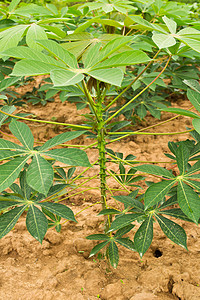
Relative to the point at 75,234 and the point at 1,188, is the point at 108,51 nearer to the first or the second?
the point at 1,188

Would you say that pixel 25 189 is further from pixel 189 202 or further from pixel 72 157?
pixel 189 202

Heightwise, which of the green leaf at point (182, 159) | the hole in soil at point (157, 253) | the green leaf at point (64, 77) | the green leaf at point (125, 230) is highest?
the green leaf at point (64, 77)

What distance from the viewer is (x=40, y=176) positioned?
0.60 metres

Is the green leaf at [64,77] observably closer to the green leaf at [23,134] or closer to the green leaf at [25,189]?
the green leaf at [23,134]

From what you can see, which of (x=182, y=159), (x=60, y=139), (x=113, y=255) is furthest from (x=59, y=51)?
(x=113, y=255)

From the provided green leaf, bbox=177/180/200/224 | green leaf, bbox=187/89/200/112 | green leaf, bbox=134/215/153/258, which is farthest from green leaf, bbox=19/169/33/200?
green leaf, bbox=187/89/200/112

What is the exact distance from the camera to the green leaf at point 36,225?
711mm

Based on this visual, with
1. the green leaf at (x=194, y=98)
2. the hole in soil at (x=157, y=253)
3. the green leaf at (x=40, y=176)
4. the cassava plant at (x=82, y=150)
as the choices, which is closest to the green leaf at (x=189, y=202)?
the cassava plant at (x=82, y=150)

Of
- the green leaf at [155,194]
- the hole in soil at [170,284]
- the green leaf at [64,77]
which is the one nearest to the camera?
the green leaf at [64,77]

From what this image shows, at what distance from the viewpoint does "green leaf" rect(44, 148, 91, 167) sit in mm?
632

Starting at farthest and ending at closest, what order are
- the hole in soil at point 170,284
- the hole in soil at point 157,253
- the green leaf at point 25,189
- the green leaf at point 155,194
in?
the hole in soil at point 157,253, the hole in soil at point 170,284, the green leaf at point 25,189, the green leaf at point 155,194

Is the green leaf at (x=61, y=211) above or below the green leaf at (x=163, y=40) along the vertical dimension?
below

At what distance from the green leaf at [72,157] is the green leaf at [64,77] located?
0.69 feet

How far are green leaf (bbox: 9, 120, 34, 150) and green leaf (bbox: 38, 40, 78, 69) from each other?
0.88 feet
